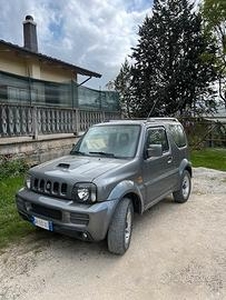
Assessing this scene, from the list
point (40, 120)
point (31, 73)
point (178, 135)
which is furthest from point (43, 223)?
point (31, 73)

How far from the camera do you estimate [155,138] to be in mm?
5152

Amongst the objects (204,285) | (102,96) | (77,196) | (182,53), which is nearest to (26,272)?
(77,196)

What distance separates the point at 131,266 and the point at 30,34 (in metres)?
14.0

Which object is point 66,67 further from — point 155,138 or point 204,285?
point 204,285

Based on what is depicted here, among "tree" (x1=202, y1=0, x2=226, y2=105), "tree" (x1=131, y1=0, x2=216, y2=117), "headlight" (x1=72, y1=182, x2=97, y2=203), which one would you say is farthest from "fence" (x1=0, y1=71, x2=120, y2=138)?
"tree" (x1=202, y1=0, x2=226, y2=105)

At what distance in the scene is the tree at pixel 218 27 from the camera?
67.2 ft

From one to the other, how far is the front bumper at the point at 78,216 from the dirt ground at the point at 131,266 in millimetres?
434

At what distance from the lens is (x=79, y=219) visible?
11.3 feet

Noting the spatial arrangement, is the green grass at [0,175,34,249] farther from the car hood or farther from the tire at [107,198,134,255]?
the tire at [107,198,134,255]

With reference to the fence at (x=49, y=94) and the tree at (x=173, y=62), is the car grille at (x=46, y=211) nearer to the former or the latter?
the fence at (x=49, y=94)

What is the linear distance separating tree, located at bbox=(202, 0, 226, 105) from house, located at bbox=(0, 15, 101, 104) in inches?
406

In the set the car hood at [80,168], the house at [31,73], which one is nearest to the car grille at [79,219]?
the car hood at [80,168]

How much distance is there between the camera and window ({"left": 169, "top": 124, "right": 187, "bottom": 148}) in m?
6.00

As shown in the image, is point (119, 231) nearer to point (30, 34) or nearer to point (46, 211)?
point (46, 211)
